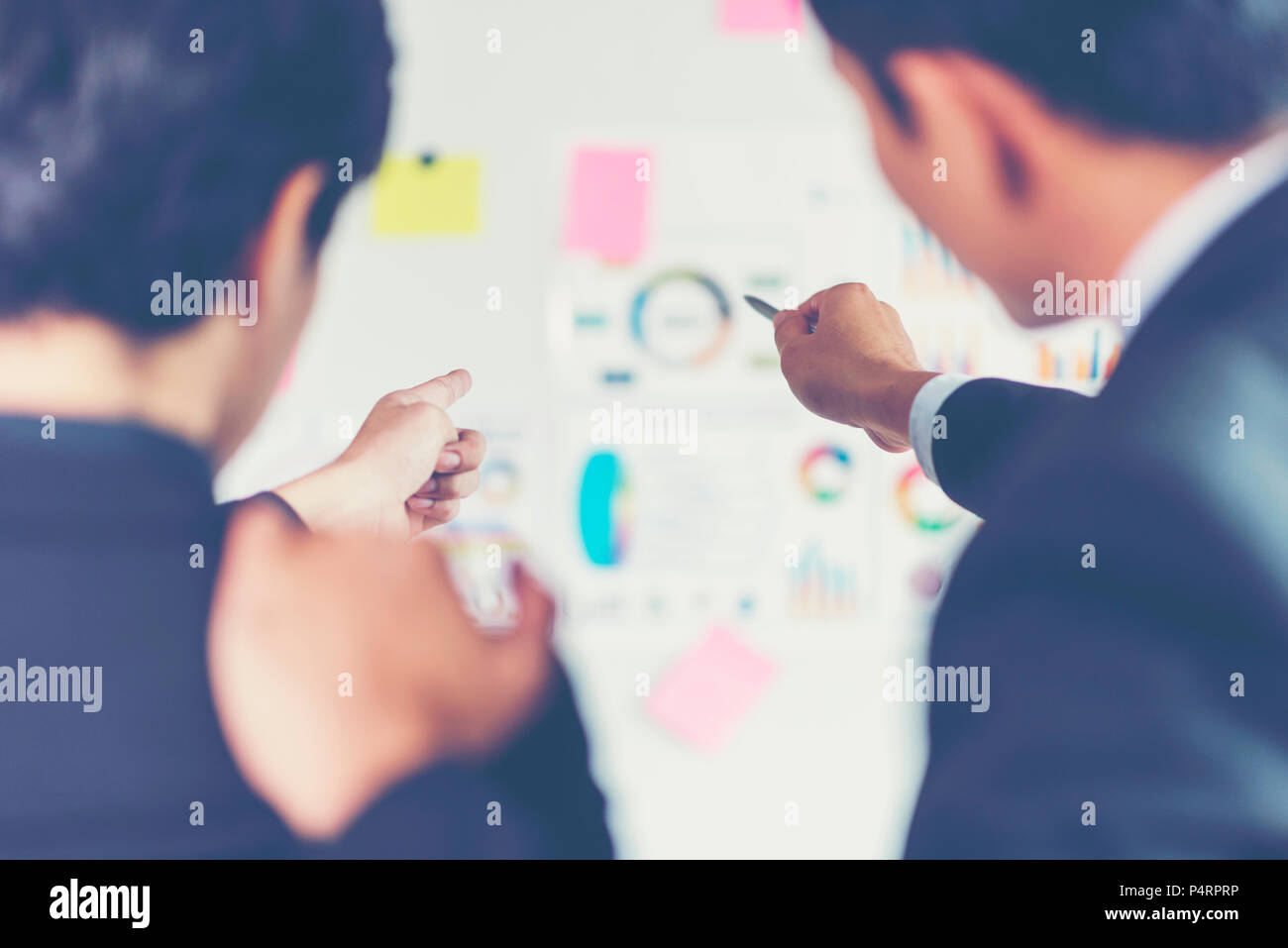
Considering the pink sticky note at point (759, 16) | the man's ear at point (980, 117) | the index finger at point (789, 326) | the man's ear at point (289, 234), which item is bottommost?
the index finger at point (789, 326)

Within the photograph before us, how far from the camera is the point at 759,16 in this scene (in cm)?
110

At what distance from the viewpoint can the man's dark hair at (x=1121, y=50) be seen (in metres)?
1.07

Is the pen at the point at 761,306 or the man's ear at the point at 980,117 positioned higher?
the man's ear at the point at 980,117

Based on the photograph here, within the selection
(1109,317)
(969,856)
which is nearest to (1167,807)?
(969,856)

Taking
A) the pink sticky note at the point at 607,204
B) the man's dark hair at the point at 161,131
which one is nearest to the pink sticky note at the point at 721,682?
the pink sticky note at the point at 607,204

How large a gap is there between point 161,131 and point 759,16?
0.74 meters

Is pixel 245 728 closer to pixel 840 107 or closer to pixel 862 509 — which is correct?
pixel 862 509

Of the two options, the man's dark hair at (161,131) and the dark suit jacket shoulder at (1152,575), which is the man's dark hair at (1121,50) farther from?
the man's dark hair at (161,131)

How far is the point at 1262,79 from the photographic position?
3.58ft

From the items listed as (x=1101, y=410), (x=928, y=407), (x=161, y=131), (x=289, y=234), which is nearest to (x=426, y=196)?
(x=289, y=234)

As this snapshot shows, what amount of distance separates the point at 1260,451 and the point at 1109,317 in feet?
0.80

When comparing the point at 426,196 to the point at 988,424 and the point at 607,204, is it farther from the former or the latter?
the point at 988,424

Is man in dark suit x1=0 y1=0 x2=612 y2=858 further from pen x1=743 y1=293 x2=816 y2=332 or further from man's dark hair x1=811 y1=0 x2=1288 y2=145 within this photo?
man's dark hair x1=811 y1=0 x2=1288 y2=145

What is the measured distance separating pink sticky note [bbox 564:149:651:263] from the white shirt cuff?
397mm
